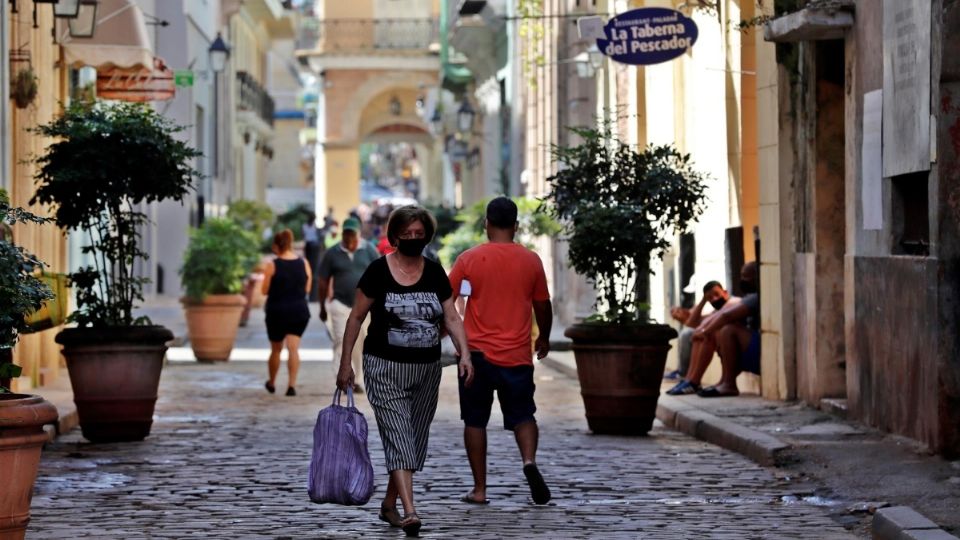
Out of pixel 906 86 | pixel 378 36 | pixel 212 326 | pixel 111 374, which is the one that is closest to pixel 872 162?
pixel 906 86

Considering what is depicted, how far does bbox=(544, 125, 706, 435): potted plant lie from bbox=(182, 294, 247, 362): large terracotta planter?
9.99 m

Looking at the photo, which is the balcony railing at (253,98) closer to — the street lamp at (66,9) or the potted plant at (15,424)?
the street lamp at (66,9)

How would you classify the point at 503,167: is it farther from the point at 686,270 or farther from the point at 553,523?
the point at 553,523

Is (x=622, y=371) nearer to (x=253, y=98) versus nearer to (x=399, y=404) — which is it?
(x=399, y=404)

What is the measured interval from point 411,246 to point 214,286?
15.6m

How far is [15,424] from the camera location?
8.28 metres

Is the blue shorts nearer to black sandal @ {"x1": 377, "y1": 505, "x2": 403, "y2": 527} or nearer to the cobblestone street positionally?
the cobblestone street

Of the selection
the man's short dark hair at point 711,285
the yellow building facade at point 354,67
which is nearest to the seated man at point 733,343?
the man's short dark hair at point 711,285

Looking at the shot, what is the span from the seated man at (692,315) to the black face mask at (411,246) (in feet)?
26.4

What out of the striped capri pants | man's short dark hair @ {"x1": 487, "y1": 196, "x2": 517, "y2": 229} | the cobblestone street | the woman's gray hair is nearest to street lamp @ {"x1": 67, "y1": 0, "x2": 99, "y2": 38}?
the cobblestone street

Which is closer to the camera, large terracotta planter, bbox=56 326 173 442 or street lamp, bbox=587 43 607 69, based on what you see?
large terracotta planter, bbox=56 326 173 442

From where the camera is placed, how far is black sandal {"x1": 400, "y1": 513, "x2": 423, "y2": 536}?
9898mm

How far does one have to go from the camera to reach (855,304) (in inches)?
577

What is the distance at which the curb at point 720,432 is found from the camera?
13211 millimetres
